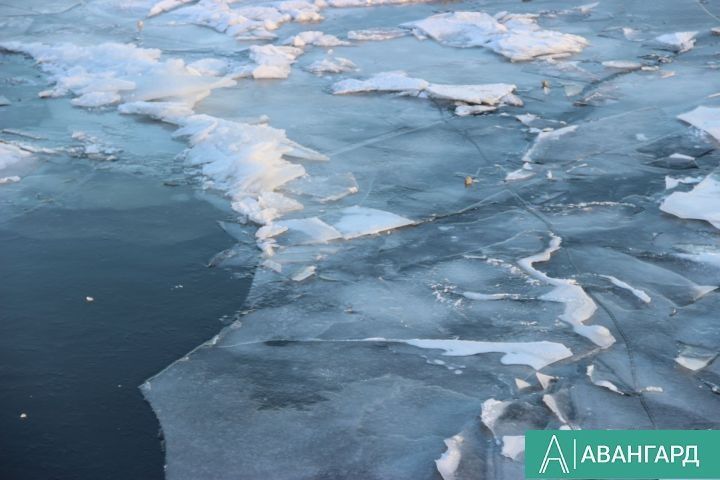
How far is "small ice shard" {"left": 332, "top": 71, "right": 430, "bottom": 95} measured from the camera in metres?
9.69


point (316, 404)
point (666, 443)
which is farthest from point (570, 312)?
point (316, 404)

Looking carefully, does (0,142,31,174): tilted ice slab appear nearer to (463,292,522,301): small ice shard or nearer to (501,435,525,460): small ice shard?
(463,292,522,301): small ice shard

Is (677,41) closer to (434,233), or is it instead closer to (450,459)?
(434,233)

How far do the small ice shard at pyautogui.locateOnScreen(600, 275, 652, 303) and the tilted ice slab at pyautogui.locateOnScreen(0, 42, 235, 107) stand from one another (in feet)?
17.2

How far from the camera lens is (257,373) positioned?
15.9 feet

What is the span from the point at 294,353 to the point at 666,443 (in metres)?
1.98

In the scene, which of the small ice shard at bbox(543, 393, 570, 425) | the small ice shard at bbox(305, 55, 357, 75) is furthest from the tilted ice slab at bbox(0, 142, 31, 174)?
the small ice shard at bbox(543, 393, 570, 425)

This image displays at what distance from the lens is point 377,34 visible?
40.8ft

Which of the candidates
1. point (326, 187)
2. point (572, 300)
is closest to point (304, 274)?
point (326, 187)

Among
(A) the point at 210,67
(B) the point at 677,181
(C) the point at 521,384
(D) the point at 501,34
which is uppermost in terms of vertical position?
(C) the point at 521,384

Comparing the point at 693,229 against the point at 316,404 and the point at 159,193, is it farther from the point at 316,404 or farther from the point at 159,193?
the point at 159,193

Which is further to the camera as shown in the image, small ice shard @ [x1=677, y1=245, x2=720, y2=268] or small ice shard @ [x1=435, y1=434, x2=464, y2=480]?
small ice shard @ [x1=677, y1=245, x2=720, y2=268]

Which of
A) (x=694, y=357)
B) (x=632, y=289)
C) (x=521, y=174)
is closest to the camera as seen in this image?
(x=694, y=357)

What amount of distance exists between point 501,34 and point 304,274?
7002 millimetres
